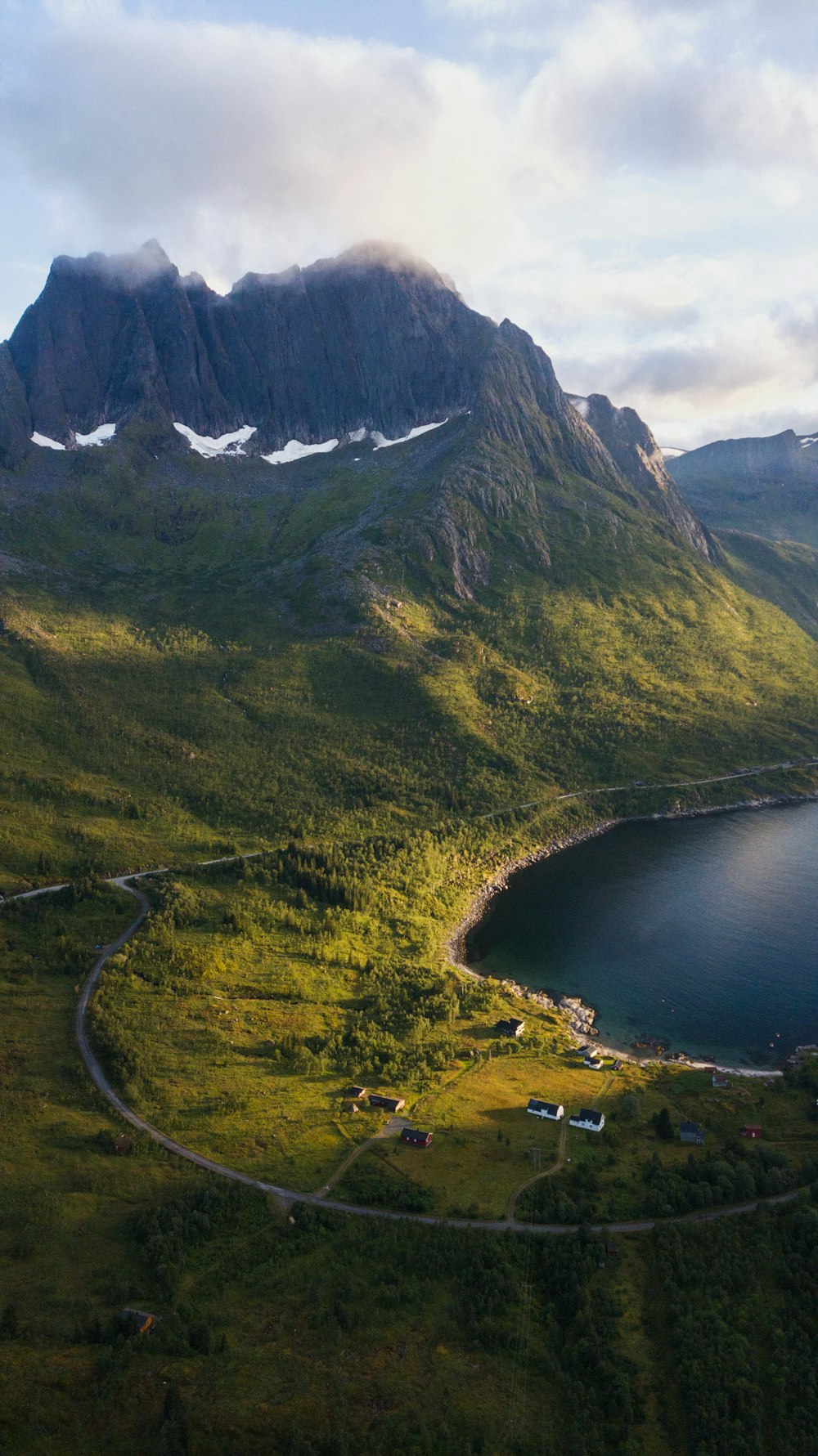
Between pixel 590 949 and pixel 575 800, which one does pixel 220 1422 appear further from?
pixel 575 800

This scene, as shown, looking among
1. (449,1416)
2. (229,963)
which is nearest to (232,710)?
(229,963)

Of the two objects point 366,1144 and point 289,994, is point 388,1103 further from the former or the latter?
point 289,994

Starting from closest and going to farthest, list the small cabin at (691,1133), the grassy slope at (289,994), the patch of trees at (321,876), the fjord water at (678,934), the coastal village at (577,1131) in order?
1. the grassy slope at (289,994)
2. the coastal village at (577,1131)
3. the small cabin at (691,1133)
4. the fjord water at (678,934)
5. the patch of trees at (321,876)

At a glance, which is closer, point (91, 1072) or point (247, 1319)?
point (247, 1319)

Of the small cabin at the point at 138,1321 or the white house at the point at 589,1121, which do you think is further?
the white house at the point at 589,1121

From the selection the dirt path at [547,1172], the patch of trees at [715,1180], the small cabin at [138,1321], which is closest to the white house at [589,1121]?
the dirt path at [547,1172]

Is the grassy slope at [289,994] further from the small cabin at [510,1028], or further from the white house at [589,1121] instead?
the small cabin at [510,1028]

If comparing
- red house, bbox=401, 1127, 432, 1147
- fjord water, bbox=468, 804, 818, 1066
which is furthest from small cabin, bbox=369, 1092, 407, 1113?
fjord water, bbox=468, 804, 818, 1066
